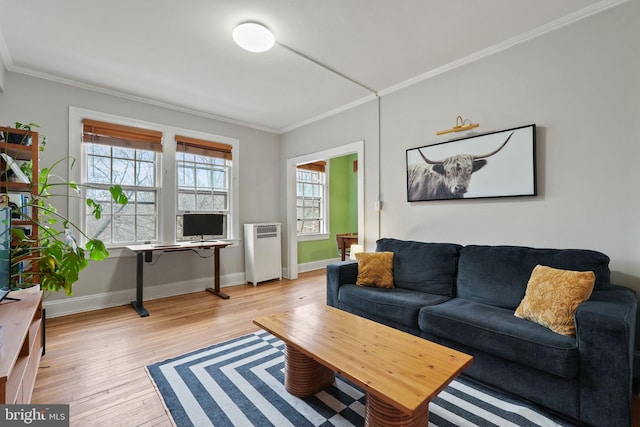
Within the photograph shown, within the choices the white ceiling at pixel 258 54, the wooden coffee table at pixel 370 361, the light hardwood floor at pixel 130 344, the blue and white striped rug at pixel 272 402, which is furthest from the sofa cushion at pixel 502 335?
the white ceiling at pixel 258 54

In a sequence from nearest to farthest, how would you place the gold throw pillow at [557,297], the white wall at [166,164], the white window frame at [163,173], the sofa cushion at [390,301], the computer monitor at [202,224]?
the gold throw pillow at [557,297] → the sofa cushion at [390,301] → the white wall at [166,164] → the white window frame at [163,173] → the computer monitor at [202,224]

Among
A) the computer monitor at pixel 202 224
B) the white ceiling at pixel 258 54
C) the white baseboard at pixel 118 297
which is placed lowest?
the white baseboard at pixel 118 297

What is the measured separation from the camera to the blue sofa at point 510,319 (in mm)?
1498

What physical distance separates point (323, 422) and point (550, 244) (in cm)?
224

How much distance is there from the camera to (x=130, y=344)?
263 centimetres

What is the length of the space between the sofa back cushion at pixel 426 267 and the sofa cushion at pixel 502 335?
0.35 m

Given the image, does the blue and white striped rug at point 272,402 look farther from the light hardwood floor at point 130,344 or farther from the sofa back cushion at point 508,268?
the sofa back cushion at point 508,268

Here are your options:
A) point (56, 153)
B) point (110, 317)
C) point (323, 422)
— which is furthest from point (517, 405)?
point (56, 153)

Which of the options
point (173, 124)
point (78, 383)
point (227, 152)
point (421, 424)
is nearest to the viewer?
point (421, 424)

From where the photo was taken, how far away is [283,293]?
4.26 m

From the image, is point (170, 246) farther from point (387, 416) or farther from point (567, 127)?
point (567, 127)

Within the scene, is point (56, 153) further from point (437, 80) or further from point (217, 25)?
point (437, 80)

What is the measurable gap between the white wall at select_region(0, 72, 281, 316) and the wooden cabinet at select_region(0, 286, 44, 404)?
4.26 ft

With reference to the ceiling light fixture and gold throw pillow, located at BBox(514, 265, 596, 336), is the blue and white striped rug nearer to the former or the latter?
gold throw pillow, located at BBox(514, 265, 596, 336)
